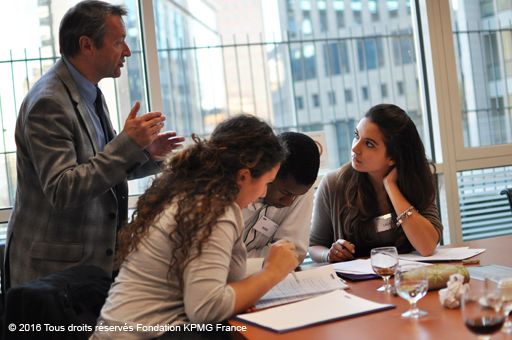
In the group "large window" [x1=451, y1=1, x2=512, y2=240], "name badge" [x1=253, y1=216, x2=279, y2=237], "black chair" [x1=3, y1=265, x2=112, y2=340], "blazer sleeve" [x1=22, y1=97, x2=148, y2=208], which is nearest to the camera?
"black chair" [x1=3, y1=265, x2=112, y2=340]

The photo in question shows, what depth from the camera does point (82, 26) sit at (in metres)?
2.29

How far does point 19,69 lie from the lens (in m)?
3.58

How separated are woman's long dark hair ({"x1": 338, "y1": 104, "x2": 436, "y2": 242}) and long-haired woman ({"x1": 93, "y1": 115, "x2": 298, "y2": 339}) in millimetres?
999

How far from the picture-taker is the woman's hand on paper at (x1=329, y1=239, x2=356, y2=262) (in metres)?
2.49

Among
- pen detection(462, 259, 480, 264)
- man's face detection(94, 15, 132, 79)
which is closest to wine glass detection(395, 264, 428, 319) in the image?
pen detection(462, 259, 480, 264)

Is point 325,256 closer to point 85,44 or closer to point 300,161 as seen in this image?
point 300,161

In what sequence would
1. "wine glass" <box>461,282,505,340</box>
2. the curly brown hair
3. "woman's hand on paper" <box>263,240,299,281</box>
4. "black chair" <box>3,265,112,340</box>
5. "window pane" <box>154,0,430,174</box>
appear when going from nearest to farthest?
1. "wine glass" <box>461,282,505,340</box>
2. "black chair" <box>3,265,112,340</box>
3. the curly brown hair
4. "woman's hand on paper" <box>263,240,299,281</box>
5. "window pane" <box>154,0,430,174</box>

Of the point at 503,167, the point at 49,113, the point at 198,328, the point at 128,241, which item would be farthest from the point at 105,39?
the point at 503,167

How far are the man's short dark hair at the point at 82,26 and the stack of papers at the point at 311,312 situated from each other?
1194 millimetres

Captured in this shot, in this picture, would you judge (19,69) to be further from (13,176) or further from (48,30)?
(13,176)

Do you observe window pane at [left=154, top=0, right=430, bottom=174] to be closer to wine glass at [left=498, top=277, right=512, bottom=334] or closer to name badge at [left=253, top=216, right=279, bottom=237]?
name badge at [left=253, top=216, right=279, bottom=237]

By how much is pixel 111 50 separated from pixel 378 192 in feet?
4.28

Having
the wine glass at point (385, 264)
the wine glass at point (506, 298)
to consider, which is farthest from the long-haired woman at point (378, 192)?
the wine glass at point (506, 298)

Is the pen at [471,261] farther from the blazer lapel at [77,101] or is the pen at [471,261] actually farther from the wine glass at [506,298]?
the blazer lapel at [77,101]
